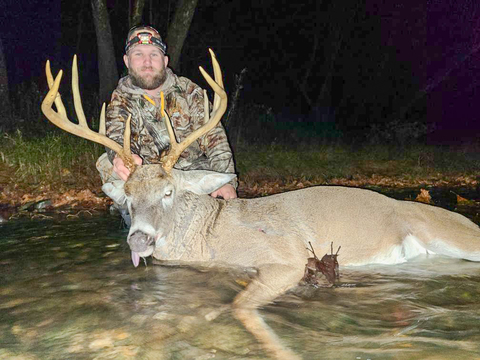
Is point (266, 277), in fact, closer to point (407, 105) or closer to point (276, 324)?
point (276, 324)

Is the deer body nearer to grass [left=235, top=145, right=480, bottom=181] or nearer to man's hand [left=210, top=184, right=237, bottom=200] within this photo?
man's hand [left=210, top=184, right=237, bottom=200]

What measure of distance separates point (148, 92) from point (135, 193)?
83.1 inches

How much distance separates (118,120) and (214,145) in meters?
1.07

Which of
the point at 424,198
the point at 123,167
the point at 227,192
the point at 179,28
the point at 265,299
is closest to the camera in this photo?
the point at 265,299

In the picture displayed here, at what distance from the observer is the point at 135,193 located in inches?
148

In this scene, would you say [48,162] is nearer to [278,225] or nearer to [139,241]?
[139,241]

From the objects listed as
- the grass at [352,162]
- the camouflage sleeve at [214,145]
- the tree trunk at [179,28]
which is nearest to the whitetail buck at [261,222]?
the camouflage sleeve at [214,145]

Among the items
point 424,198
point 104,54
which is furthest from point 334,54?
point 424,198

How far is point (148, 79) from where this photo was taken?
5434 millimetres

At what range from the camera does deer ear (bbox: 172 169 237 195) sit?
411cm

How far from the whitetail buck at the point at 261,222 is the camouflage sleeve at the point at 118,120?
935 millimetres

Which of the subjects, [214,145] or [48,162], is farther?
[48,162]

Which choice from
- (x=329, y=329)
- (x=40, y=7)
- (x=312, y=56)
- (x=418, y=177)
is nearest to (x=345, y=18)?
(x=312, y=56)

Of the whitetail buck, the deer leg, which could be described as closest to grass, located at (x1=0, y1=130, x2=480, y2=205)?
the whitetail buck
